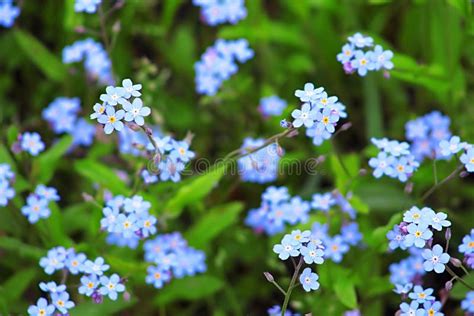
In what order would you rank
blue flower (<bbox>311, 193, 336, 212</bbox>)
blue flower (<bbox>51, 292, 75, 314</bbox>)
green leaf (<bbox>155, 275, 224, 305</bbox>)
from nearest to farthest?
blue flower (<bbox>51, 292, 75, 314</bbox>) → blue flower (<bbox>311, 193, 336, 212</bbox>) → green leaf (<bbox>155, 275, 224, 305</bbox>)

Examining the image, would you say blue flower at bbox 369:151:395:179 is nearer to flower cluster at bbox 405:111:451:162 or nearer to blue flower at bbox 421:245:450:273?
blue flower at bbox 421:245:450:273

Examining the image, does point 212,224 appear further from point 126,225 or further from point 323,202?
point 126,225

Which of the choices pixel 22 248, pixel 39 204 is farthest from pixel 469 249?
pixel 22 248

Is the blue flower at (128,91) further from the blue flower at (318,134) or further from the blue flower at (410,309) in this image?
the blue flower at (410,309)

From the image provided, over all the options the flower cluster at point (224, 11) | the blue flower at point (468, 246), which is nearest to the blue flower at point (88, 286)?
the blue flower at point (468, 246)

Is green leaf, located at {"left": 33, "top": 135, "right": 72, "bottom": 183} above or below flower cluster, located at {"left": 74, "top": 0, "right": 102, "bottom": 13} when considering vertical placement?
below

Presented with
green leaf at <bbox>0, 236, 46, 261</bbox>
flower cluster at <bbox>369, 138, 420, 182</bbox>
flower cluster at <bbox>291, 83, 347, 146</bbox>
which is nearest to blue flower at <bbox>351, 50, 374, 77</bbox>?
flower cluster at <bbox>369, 138, 420, 182</bbox>
